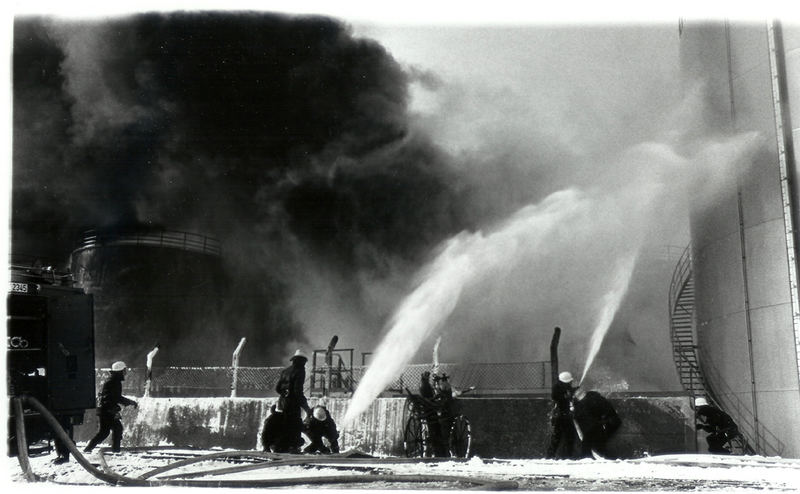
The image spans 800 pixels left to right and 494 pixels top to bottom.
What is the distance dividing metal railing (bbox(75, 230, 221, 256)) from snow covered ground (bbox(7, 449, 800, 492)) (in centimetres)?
1623

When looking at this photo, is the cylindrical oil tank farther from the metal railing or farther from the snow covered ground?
the snow covered ground

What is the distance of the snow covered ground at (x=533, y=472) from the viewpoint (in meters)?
→ 8.04

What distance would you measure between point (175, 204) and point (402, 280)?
9.45m

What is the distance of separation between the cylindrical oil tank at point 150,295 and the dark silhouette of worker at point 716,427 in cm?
1964

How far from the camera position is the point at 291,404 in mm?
11922

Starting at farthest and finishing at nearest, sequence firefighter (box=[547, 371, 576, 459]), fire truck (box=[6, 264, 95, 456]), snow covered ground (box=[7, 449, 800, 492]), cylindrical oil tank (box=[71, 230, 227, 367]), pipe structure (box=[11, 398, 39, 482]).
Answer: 1. cylindrical oil tank (box=[71, 230, 227, 367])
2. fire truck (box=[6, 264, 95, 456])
3. firefighter (box=[547, 371, 576, 459])
4. pipe structure (box=[11, 398, 39, 482])
5. snow covered ground (box=[7, 449, 800, 492])

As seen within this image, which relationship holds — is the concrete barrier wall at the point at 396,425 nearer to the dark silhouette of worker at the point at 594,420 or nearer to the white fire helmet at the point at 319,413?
the dark silhouette of worker at the point at 594,420

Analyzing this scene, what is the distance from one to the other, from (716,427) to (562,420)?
257 centimetres

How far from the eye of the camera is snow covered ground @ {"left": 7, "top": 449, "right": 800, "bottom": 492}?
26.4 feet

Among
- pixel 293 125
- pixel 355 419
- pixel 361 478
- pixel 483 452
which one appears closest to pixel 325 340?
pixel 293 125

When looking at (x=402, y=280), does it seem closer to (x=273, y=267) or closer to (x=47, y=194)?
(x=273, y=267)

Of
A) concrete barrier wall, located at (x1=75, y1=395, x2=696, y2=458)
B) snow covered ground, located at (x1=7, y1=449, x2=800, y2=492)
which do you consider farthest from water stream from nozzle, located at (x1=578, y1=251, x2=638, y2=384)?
snow covered ground, located at (x1=7, y1=449, x2=800, y2=492)

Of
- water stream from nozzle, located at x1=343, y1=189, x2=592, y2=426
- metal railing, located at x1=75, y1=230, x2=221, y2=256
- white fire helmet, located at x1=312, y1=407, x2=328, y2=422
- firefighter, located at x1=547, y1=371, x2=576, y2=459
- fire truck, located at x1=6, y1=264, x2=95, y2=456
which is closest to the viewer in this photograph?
firefighter, located at x1=547, y1=371, x2=576, y2=459

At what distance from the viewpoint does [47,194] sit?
78.8ft
